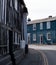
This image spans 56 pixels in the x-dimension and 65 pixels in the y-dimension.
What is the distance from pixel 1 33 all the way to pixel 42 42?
48.3 metres

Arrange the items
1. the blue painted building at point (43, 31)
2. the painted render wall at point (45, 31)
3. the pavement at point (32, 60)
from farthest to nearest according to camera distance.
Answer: the blue painted building at point (43, 31) < the painted render wall at point (45, 31) < the pavement at point (32, 60)

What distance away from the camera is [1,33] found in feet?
56.0

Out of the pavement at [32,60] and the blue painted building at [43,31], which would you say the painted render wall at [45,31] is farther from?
the pavement at [32,60]

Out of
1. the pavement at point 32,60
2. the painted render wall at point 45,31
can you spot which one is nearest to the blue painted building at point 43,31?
the painted render wall at point 45,31

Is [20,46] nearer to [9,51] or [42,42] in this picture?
[9,51]

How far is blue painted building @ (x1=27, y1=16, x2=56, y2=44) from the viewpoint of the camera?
61681 millimetres

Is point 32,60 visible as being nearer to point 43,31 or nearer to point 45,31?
point 45,31

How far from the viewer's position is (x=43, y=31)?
64688 mm

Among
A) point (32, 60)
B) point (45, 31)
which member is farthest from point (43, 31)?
point (32, 60)

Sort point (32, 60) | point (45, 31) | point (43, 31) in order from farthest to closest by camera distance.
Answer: point (43, 31) → point (45, 31) → point (32, 60)

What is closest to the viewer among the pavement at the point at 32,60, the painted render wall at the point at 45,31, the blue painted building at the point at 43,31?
the pavement at the point at 32,60

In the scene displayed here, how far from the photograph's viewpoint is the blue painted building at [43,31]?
61681 millimetres

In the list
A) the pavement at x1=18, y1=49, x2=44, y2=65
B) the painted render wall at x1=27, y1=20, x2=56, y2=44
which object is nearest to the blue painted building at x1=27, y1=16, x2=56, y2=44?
the painted render wall at x1=27, y1=20, x2=56, y2=44

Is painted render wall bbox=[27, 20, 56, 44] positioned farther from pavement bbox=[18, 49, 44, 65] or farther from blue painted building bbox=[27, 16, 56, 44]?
pavement bbox=[18, 49, 44, 65]
